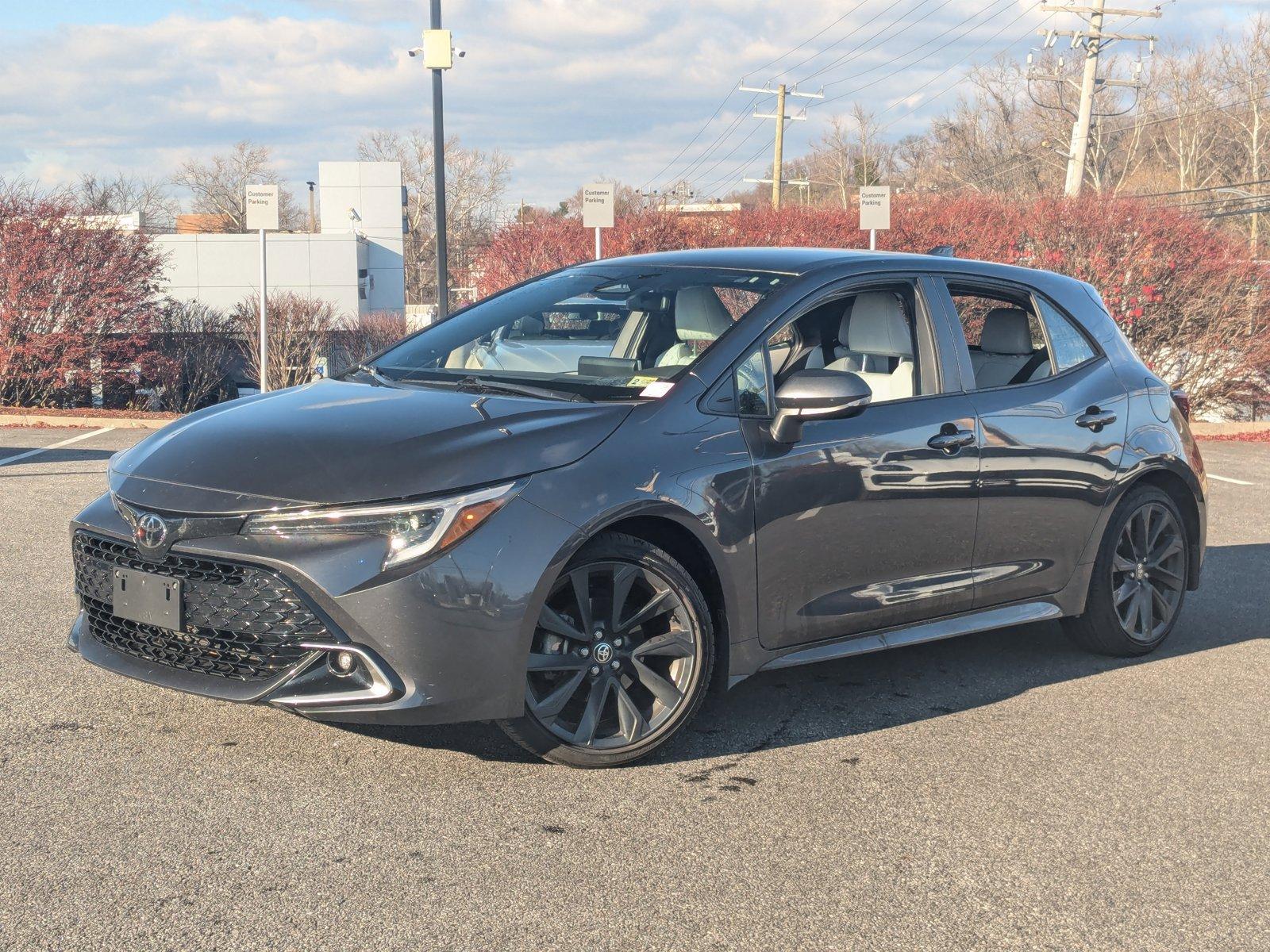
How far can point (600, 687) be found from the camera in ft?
14.2

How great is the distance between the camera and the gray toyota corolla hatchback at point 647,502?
397cm

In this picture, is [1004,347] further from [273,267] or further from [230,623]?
[273,267]

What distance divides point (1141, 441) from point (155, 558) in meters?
4.11

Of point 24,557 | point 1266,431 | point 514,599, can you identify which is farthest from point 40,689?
point 1266,431

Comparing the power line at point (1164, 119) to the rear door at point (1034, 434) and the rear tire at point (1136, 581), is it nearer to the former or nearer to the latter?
the rear tire at point (1136, 581)

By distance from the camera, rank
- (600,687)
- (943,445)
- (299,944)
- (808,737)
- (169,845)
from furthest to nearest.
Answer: (943,445), (808,737), (600,687), (169,845), (299,944)

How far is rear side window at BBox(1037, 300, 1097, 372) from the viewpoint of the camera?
5.94m

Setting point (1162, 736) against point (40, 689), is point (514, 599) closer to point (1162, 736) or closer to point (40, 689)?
point (40, 689)

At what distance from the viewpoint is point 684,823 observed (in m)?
4.00

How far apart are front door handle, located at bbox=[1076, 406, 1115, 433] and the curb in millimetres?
11817

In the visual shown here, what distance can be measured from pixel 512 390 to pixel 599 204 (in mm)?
12677

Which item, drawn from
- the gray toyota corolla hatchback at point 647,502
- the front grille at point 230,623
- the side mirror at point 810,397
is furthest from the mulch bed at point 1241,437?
the front grille at point 230,623

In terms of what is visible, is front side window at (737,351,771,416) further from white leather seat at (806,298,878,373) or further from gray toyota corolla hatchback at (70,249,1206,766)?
white leather seat at (806,298,878,373)

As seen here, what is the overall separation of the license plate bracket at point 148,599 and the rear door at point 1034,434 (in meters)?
2.94
